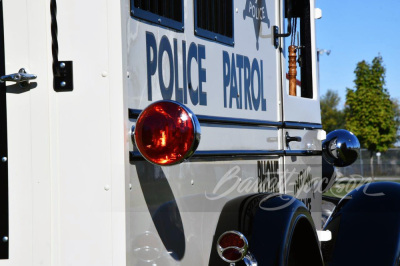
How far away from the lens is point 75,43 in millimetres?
2299

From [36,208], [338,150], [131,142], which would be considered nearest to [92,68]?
[131,142]

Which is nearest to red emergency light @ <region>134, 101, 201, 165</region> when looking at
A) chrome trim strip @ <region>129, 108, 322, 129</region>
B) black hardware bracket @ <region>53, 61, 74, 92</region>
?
chrome trim strip @ <region>129, 108, 322, 129</region>

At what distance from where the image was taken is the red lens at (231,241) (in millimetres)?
2803

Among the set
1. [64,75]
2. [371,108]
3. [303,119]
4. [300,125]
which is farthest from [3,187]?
[371,108]

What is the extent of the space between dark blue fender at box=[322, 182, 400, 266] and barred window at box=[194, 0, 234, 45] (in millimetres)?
1422

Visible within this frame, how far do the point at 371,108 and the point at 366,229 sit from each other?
3464cm

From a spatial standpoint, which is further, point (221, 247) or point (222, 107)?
point (222, 107)

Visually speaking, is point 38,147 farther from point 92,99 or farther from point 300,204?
point 300,204

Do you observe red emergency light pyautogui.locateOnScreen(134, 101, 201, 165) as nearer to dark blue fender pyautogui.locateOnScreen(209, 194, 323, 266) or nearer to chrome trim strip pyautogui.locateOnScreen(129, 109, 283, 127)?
chrome trim strip pyautogui.locateOnScreen(129, 109, 283, 127)

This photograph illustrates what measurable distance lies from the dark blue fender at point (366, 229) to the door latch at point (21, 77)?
2.26 meters

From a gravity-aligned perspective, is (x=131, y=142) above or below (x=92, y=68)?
below

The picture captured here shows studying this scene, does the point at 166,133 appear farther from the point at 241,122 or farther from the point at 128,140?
the point at 241,122

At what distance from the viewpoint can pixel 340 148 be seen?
15.7ft

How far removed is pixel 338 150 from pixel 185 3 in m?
2.35
